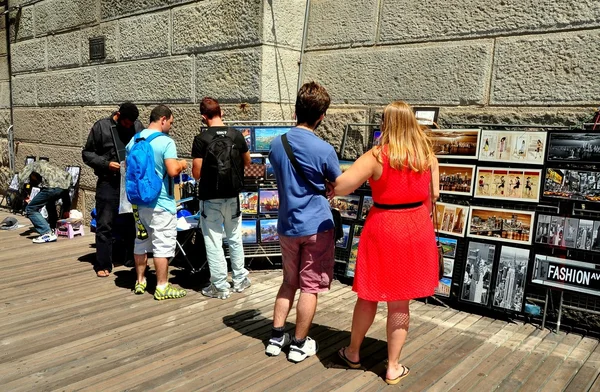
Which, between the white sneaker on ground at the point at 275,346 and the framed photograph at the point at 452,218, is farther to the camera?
the framed photograph at the point at 452,218

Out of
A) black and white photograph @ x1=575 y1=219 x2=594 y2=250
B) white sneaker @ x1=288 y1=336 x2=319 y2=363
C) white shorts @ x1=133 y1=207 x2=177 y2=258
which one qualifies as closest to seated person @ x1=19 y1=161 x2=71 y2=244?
white shorts @ x1=133 y1=207 x2=177 y2=258

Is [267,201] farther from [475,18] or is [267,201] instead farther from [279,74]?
[475,18]

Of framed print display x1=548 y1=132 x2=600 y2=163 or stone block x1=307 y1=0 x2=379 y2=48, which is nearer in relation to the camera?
framed print display x1=548 y1=132 x2=600 y2=163

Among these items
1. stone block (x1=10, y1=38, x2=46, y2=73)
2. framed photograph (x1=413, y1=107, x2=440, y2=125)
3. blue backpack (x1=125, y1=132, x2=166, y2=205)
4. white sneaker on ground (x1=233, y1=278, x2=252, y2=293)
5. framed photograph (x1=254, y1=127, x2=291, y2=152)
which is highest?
stone block (x1=10, y1=38, x2=46, y2=73)

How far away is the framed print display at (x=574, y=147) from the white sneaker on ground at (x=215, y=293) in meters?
2.89

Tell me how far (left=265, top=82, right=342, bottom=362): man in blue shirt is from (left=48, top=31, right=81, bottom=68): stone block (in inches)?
245

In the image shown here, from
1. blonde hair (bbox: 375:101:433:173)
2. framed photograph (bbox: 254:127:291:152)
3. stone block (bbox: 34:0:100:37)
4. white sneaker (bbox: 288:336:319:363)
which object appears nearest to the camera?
A: blonde hair (bbox: 375:101:433:173)

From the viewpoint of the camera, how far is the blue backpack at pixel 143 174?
14.0 ft

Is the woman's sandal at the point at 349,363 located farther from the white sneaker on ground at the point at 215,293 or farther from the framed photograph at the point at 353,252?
the framed photograph at the point at 353,252

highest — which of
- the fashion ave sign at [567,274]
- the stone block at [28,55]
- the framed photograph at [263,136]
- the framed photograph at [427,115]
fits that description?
the stone block at [28,55]

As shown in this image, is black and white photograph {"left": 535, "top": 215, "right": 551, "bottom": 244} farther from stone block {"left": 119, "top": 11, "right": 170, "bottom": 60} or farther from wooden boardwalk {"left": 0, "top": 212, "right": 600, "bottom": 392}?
stone block {"left": 119, "top": 11, "right": 170, "bottom": 60}

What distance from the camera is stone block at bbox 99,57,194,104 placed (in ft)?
21.3

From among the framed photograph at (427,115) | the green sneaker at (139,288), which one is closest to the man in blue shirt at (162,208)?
the green sneaker at (139,288)

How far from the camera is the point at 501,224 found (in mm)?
4188
